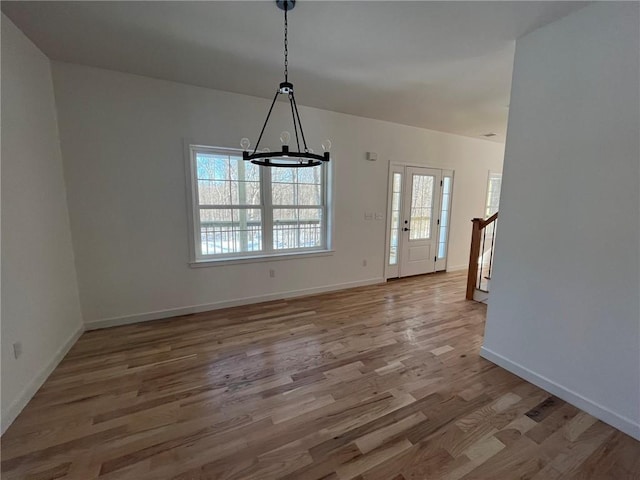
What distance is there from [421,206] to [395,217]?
66 cm

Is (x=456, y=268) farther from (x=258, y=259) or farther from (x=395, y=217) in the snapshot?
(x=258, y=259)

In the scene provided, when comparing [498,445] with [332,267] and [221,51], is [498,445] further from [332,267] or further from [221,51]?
[221,51]

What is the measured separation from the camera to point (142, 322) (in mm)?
3336

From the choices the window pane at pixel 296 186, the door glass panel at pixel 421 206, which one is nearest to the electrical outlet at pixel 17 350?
the window pane at pixel 296 186

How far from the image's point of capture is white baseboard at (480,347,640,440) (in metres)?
1.81

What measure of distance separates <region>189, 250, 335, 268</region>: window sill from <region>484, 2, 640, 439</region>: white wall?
249 centimetres

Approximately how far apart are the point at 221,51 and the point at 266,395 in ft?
9.50

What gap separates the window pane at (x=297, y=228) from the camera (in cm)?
409

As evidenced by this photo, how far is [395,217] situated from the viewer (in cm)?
504

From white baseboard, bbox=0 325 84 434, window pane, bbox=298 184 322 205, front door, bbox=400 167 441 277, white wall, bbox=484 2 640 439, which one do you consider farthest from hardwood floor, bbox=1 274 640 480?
front door, bbox=400 167 441 277

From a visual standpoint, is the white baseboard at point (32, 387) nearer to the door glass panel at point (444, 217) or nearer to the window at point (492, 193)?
the door glass panel at point (444, 217)

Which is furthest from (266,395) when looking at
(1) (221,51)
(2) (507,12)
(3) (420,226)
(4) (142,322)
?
(3) (420,226)

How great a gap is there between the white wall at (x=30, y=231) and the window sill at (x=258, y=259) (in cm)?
128

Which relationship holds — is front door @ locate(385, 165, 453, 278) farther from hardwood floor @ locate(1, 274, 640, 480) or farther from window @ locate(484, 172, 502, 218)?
hardwood floor @ locate(1, 274, 640, 480)
